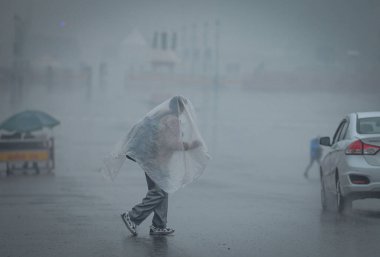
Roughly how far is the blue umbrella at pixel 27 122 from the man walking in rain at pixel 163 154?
36.6 feet

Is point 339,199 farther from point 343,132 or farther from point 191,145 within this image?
point 191,145

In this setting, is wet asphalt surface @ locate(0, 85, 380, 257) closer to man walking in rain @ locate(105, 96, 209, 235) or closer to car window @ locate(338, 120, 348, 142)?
man walking in rain @ locate(105, 96, 209, 235)

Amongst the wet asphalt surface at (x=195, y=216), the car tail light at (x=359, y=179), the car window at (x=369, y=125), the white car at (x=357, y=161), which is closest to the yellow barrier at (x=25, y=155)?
the wet asphalt surface at (x=195, y=216)

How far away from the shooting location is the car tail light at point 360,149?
1055 centimetres

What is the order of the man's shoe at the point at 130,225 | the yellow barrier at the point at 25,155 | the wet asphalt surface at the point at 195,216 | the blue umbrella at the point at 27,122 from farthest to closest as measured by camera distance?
the blue umbrella at the point at 27,122 → the yellow barrier at the point at 25,155 → the man's shoe at the point at 130,225 → the wet asphalt surface at the point at 195,216

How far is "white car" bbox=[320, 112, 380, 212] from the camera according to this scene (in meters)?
Result: 10.5

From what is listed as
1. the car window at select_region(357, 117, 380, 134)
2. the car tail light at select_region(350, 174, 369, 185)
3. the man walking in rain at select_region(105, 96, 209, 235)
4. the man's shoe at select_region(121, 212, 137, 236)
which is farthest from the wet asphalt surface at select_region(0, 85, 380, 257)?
the car window at select_region(357, 117, 380, 134)

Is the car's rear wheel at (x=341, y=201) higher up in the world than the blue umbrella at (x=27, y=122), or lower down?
lower down

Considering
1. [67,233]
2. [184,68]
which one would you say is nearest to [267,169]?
[67,233]

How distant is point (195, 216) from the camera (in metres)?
11.0

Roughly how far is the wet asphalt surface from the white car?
32cm

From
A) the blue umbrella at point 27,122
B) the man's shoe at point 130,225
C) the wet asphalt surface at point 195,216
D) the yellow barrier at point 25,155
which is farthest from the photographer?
the blue umbrella at point 27,122

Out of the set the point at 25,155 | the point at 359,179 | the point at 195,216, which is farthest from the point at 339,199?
the point at 25,155

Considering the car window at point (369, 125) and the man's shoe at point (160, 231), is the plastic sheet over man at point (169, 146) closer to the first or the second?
the man's shoe at point (160, 231)
